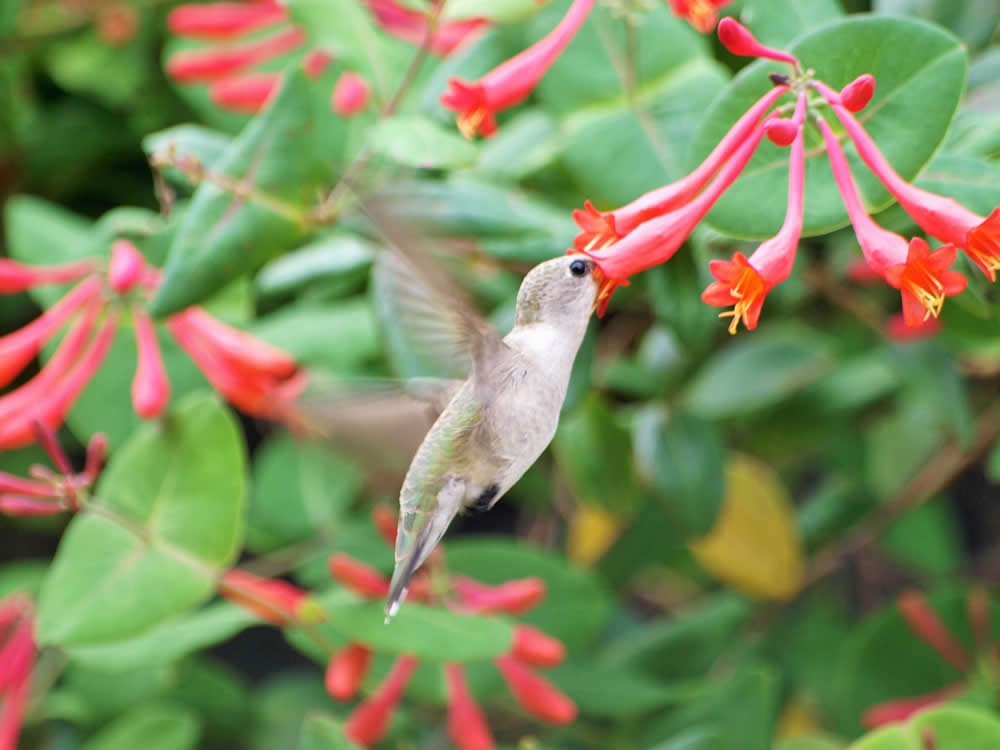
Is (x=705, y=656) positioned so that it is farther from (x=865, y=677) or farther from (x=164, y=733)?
(x=164, y=733)

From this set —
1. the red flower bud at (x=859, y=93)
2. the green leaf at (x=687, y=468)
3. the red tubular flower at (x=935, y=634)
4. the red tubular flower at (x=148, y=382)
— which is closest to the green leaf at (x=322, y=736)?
the red tubular flower at (x=148, y=382)

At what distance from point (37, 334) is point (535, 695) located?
54cm

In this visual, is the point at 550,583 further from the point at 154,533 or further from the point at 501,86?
the point at 501,86

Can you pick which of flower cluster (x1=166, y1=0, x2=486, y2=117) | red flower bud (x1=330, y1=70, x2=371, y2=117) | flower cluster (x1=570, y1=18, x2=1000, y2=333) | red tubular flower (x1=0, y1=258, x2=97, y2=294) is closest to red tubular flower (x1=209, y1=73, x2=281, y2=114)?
flower cluster (x1=166, y1=0, x2=486, y2=117)

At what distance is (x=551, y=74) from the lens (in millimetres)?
1040

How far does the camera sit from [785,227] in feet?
2.21

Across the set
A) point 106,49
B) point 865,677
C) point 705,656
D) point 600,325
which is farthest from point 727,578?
point 106,49

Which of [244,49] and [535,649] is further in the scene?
[244,49]

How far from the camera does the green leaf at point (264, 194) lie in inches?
38.6

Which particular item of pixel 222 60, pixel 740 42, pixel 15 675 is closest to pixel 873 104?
pixel 740 42

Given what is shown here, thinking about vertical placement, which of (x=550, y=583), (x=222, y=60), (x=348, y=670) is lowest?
(x=550, y=583)

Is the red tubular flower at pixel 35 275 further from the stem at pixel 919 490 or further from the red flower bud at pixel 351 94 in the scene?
the stem at pixel 919 490

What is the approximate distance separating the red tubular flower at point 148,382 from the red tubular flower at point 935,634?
32.8 inches

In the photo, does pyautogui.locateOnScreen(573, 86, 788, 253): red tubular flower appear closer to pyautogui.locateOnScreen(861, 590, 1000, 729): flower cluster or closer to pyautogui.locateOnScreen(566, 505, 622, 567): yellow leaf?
pyautogui.locateOnScreen(861, 590, 1000, 729): flower cluster
